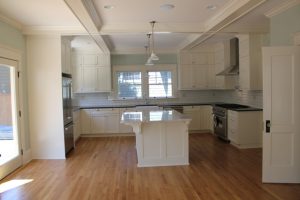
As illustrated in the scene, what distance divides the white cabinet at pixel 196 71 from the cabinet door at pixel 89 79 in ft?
8.60

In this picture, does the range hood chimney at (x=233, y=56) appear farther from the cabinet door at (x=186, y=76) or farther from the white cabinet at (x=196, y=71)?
the cabinet door at (x=186, y=76)

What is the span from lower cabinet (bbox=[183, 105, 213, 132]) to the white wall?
386 cm

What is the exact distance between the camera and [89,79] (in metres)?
7.71

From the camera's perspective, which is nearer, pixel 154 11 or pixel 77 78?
pixel 154 11

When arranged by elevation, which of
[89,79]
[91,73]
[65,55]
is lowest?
[89,79]

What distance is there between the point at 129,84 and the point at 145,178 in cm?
460

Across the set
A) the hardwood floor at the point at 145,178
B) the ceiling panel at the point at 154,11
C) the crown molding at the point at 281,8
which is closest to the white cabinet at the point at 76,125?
the hardwood floor at the point at 145,178

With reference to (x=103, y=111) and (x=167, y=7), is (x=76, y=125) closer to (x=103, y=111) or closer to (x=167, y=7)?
(x=103, y=111)

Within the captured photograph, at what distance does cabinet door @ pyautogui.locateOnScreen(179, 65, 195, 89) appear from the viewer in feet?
26.0

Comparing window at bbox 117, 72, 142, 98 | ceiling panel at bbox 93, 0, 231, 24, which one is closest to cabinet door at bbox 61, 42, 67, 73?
ceiling panel at bbox 93, 0, 231, 24

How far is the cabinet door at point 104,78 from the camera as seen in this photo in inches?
304

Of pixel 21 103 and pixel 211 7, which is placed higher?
pixel 211 7

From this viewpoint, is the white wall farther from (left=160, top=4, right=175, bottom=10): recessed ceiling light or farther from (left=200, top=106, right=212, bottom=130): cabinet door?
(left=200, top=106, right=212, bottom=130): cabinet door

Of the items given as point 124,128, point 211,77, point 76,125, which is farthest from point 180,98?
point 76,125
